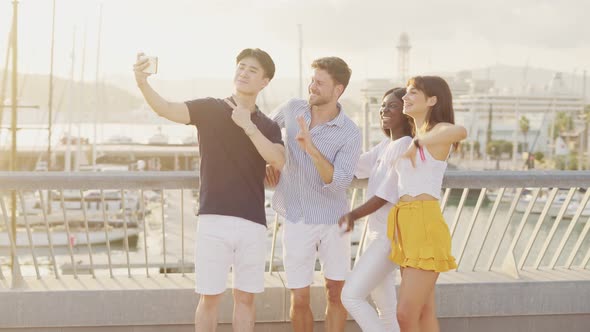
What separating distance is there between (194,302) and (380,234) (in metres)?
1.36

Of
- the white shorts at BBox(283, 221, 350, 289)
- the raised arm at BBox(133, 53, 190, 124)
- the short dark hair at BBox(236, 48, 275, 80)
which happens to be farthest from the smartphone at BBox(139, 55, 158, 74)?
the white shorts at BBox(283, 221, 350, 289)

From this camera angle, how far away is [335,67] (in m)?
3.76

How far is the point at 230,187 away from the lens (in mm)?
3598

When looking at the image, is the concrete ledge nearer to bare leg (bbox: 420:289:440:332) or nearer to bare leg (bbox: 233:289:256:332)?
bare leg (bbox: 233:289:256:332)

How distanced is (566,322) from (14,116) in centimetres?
2076

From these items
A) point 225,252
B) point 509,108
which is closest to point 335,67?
point 225,252

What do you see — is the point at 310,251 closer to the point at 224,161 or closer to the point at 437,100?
the point at 224,161

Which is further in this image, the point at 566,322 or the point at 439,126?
the point at 566,322

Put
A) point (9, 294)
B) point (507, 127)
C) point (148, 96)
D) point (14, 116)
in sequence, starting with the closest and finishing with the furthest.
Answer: point (148, 96) → point (9, 294) → point (14, 116) → point (507, 127)

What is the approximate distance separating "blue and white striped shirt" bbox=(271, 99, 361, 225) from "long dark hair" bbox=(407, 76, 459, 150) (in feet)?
1.43

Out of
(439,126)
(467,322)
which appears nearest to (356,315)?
(439,126)

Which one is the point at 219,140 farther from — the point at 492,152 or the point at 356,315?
the point at 492,152

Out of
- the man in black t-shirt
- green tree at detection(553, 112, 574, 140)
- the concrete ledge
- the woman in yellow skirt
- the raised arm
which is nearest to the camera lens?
the raised arm

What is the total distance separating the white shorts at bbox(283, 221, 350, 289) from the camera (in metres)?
3.83
